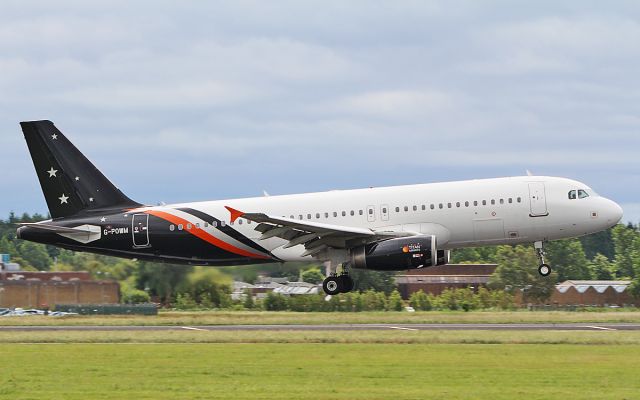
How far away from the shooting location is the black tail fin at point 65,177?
163 ft

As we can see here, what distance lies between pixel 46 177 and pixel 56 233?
124 inches

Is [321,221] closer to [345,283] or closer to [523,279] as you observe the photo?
[345,283]

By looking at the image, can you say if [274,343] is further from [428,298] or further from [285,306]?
[428,298]

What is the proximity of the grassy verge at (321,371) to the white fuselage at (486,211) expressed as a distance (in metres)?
11.4

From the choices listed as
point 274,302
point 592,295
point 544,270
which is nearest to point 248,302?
point 274,302

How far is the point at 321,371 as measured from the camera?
2862cm

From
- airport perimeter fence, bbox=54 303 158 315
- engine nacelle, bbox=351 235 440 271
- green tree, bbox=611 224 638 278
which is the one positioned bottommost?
Result: airport perimeter fence, bbox=54 303 158 315

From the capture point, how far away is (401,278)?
374 feet

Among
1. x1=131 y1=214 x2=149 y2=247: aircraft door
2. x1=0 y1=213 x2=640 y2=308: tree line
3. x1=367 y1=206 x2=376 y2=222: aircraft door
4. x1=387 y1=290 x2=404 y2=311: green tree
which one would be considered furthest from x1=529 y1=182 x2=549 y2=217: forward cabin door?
x1=387 y1=290 x2=404 y2=311: green tree

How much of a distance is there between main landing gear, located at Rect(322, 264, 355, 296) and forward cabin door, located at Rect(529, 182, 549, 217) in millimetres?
8367

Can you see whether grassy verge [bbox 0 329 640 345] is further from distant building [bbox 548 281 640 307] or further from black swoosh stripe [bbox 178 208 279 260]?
distant building [bbox 548 281 640 307]

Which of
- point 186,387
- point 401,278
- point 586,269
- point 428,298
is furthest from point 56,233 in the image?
point 586,269

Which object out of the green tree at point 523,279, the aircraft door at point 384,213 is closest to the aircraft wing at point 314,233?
the aircraft door at point 384,213

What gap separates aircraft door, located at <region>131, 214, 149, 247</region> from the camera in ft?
157
